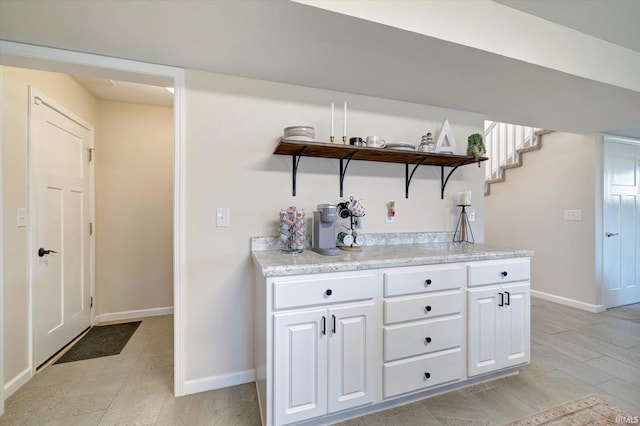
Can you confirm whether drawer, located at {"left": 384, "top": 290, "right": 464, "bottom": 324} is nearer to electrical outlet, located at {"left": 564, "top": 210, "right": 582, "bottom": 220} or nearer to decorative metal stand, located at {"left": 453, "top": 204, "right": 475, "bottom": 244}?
decorative metal stand, located at {"left": 453, "top": 204, "right": 475, "bottom": 244}

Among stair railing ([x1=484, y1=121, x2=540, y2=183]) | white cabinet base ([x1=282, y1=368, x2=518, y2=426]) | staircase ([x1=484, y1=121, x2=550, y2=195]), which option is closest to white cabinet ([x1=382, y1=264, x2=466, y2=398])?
white cabinet base ([x1=282, y1=368, x2=518, y2=426])

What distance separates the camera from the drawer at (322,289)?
136 cm

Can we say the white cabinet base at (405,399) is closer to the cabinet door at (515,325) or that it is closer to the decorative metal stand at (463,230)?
the cabinet door at (515,325)

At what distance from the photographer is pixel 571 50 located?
1811 millimetres

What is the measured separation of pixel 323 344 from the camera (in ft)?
4.69

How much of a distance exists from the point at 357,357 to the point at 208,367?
A: 3.50 ft

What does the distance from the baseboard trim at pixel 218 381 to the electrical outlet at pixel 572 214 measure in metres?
4.07

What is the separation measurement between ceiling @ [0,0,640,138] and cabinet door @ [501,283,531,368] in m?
1.50

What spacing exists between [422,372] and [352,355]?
51 centimetres

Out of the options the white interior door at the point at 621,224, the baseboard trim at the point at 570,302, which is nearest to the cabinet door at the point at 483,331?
the baseboard trim at the point at 570,302

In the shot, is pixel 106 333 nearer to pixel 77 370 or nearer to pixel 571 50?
pixel 77 370

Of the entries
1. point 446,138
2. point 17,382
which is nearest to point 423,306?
point 446,138

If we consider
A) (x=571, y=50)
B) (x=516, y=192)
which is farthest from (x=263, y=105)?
(x=516, y=192)

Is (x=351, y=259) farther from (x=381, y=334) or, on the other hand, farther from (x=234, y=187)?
(x=234, y=187)
